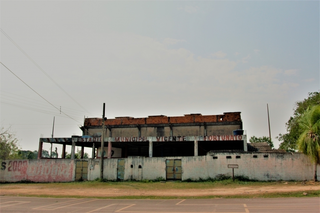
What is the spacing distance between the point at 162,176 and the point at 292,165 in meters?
12.3

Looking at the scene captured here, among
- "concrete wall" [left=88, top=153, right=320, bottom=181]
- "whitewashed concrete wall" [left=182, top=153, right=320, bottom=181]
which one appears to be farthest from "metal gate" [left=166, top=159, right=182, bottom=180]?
"whitewashed concrete wall" [left=182, top=153, right=320, bottom=181]

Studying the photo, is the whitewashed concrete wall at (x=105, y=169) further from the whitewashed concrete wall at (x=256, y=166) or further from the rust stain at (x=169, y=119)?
the rust stain at (x=169, y=119)

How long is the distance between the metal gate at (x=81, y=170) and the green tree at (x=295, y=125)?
26.7 m

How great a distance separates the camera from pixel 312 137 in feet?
80.8

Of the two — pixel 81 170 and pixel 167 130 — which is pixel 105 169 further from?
pixel 167 130

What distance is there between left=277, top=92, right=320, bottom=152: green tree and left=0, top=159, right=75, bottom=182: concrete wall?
28.8 m

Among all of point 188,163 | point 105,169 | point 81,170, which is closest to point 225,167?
point 188,163

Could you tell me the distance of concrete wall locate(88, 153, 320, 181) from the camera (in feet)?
86.4

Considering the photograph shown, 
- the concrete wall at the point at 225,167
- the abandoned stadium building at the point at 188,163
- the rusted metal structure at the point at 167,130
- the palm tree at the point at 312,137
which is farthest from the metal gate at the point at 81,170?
the palm tree at the point at 312,137

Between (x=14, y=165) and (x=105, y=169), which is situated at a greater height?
(x=14, y=165)

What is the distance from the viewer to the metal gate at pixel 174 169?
96.4 ft

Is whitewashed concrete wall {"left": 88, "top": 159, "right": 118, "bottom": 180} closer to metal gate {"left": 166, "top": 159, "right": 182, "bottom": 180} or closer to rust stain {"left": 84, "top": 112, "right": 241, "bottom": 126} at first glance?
metal gate {"left": 166, "top": 159, "right": 182, "bottom": 180}

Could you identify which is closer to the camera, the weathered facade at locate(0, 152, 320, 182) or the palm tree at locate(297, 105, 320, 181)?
the palm tree at locate(297, 105, 320, 181)

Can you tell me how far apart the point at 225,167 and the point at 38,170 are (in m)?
20.1
